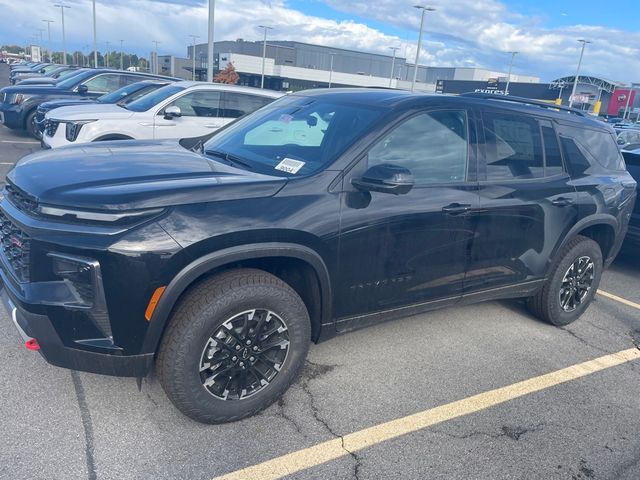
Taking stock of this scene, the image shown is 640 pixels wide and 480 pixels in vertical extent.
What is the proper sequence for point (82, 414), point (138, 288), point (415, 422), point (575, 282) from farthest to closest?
point (575, 282) → point (415, 422) → point (82, 414) → point (138, 288)

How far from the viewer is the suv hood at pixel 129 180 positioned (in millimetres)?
2605

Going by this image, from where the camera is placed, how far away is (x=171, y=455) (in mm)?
2701

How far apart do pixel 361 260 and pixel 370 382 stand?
90 centimetres

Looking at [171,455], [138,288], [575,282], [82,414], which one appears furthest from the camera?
[575,282]

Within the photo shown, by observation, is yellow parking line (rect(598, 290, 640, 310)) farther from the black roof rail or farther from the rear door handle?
the black roof rail

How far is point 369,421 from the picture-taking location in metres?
3.14

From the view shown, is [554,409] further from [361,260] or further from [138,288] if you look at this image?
[138,288]

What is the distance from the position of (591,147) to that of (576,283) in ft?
3.99

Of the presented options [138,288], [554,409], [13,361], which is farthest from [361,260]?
[13,361]

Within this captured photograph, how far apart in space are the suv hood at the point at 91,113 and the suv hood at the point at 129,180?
492 cm

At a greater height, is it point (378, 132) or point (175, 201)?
point (378, 132)

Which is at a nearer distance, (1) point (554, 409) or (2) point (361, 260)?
(2) point (361, 260)

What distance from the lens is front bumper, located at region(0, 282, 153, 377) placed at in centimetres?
257

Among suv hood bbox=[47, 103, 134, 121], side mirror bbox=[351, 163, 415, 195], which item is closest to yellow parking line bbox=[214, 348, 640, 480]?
side mirror bbox=[351, 163, 415, 195]
